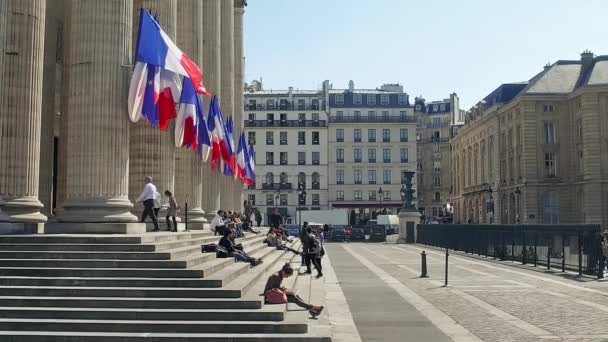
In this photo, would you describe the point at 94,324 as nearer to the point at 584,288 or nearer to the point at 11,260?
the point at 11,260

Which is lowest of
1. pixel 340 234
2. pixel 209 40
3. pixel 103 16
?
pixel 340 234

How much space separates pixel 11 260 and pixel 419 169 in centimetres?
11663

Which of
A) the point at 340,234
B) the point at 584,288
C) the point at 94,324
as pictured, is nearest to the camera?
the point at 94,324

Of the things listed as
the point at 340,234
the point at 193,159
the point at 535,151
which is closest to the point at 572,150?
the point at 535,151

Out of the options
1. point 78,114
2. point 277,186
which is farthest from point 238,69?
point 277,186

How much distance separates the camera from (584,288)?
22.1m

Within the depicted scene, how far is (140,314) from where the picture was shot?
40.0ft

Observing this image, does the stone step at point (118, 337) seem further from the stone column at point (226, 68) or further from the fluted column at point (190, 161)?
the stone column at point (226, 68)

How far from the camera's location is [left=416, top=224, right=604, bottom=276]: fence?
26.8 m

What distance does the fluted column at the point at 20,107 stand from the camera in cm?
1645

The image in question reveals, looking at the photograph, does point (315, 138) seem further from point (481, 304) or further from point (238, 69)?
point (481, 304)

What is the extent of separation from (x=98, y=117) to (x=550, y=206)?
6806cm

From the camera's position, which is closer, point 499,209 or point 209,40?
point 209,40

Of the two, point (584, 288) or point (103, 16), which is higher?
point (103, 16)
